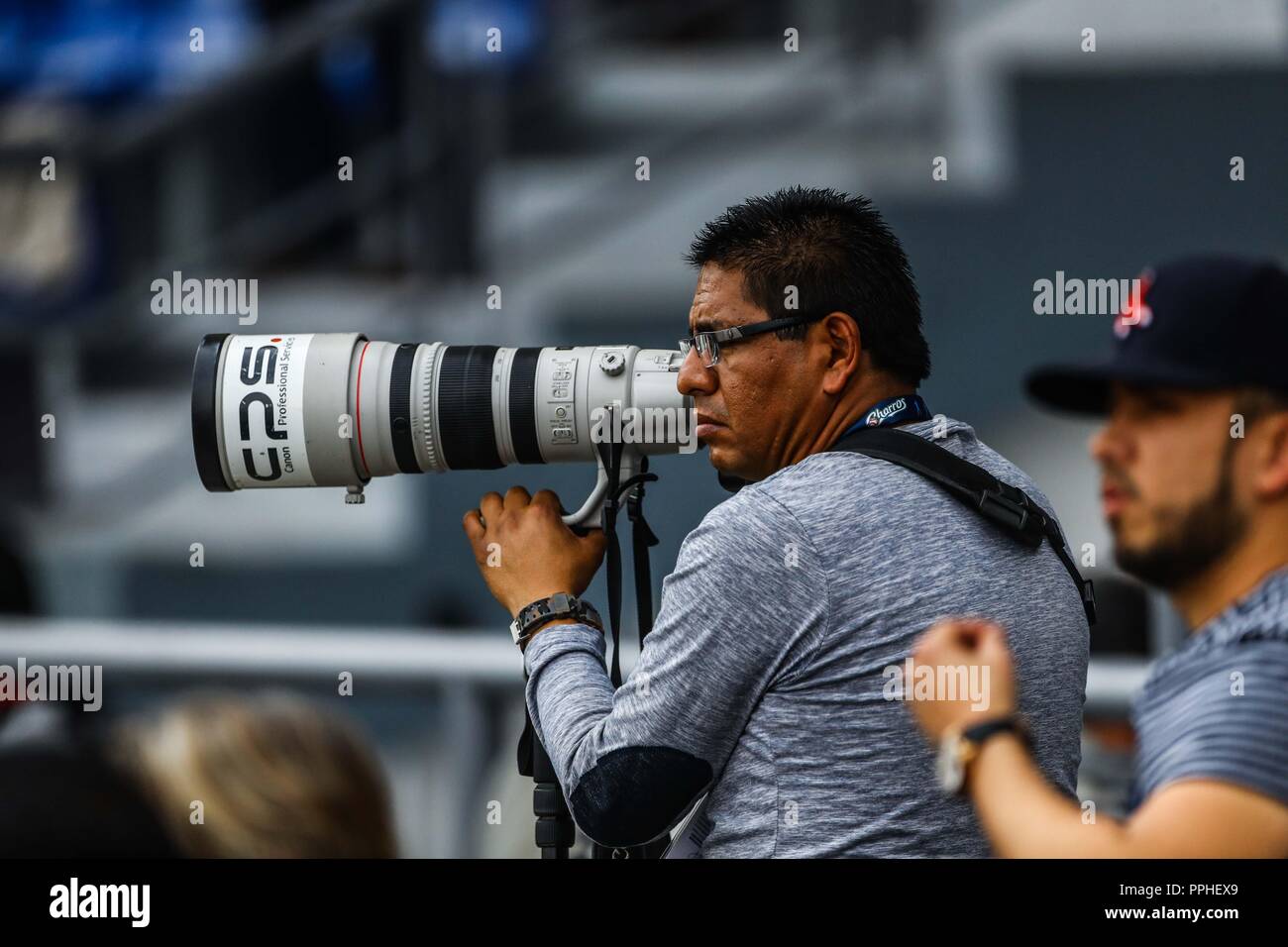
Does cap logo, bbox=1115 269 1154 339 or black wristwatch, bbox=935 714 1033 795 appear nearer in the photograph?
black wristwatch, bbox=935 714 1033 795

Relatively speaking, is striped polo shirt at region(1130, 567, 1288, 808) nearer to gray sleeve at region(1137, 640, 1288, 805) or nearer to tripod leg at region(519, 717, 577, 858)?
gray sleeve at region(1137, 640, 1288, 805)

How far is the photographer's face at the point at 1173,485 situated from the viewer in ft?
4.97

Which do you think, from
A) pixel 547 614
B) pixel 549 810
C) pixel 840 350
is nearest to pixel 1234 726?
pixel 840 350

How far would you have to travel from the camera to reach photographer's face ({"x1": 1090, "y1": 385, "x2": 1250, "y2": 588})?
4.97 feet

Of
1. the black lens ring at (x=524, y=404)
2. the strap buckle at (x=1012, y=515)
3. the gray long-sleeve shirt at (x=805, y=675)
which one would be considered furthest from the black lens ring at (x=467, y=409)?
the strap buckle at (x=1012, y=515)

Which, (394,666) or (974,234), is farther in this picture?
(974,234)

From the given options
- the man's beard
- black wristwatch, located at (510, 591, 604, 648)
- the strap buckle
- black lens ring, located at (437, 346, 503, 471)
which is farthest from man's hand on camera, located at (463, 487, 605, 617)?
the man's beard

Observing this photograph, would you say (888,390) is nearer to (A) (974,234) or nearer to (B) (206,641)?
(B) (206,641)

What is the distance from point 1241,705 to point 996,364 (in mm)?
3370

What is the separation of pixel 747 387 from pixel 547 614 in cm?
34

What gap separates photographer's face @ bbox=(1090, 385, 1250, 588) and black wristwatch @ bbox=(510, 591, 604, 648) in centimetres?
63
